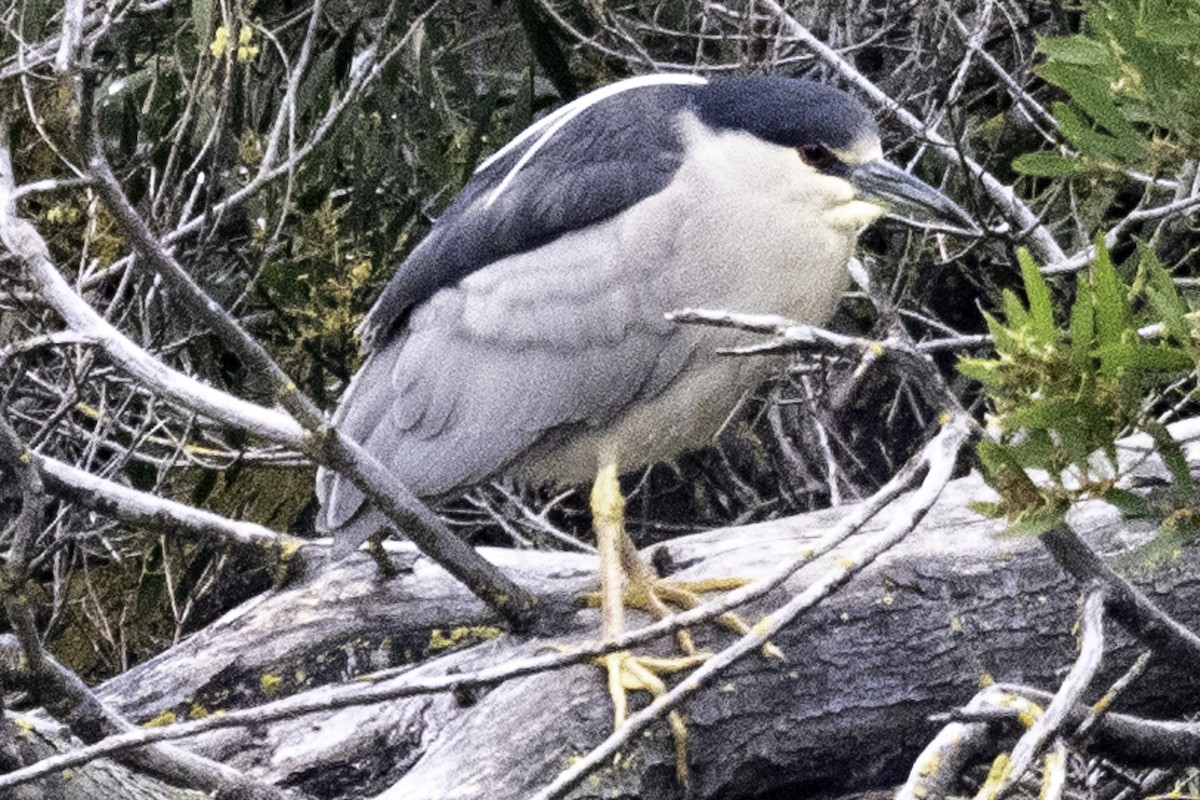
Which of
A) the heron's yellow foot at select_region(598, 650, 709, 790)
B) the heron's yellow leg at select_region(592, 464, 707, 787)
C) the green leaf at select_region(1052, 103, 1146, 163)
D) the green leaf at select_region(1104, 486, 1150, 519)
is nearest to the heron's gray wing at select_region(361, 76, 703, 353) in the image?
the heron's yellow leg at select_region(592, 464, 707, 787)

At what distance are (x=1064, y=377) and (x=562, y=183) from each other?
1.14 metres

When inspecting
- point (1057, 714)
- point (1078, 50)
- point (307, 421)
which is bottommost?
point (1057, 714)

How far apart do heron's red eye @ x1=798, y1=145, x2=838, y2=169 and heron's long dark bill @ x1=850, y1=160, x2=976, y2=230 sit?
4cm

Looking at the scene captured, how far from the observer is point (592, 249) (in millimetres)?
2266

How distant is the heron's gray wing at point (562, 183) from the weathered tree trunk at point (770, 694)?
19.0 inches

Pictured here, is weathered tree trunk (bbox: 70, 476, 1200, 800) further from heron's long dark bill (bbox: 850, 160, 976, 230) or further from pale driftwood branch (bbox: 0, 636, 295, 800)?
heron's long dark bill (bbox: 850, 160, 976, 230)

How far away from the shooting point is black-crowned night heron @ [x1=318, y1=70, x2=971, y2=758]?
2.22 m

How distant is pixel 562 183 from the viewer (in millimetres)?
2258

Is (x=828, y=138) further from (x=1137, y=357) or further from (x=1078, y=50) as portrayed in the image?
(x=1137, y=357)

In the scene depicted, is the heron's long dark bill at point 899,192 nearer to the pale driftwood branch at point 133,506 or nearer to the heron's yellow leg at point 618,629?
the heron's yellow leg at point 618,629

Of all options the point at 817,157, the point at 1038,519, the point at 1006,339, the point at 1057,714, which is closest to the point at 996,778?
the point at 1057,714

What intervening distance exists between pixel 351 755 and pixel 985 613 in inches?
30.0

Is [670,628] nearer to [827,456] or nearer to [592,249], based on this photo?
[592,249]

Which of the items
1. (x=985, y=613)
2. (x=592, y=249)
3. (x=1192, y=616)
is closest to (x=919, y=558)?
(x=985, y=613)
